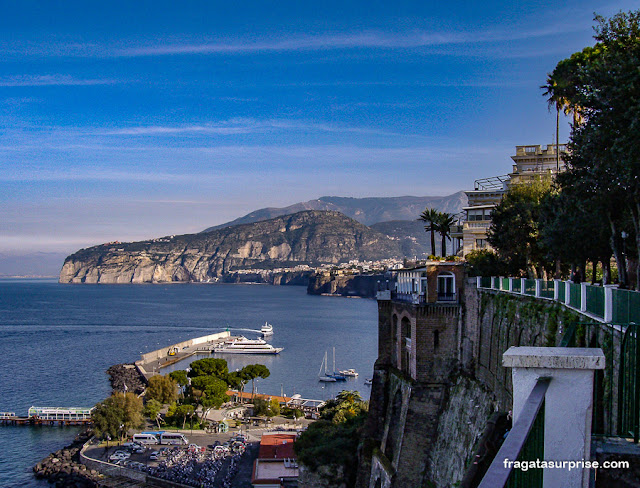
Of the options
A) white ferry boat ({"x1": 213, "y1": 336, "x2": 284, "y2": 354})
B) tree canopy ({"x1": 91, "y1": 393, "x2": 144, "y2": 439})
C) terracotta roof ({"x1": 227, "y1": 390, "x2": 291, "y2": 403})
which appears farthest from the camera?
white ferry boat ({"x1": 213, "y1": 336, "x2": 284, "y2": 354})

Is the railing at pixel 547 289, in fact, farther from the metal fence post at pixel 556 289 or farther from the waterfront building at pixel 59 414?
the waterfront building at pixel 59 414

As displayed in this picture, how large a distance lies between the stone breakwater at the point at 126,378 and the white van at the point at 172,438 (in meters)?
22.3

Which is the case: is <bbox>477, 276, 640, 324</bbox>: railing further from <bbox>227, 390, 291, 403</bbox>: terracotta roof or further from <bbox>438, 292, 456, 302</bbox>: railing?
<bbox>227, 390, 291, 403</bbox>: terracotta roof

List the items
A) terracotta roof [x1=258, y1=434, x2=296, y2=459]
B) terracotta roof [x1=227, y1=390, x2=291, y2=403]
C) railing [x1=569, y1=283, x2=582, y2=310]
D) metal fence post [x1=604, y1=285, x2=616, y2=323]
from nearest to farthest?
1. metal fence post [x1=604, y1=285, x2=616, y2=323]
2. railing [x1=569, y1=283, x2=582, y2=310]
3. terracotta roof [x1=258, y1=434, x2=296, y2=459]
4. terracotta roof [x1=227, y1=390, x2=291, y2=403]

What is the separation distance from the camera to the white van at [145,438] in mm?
50875

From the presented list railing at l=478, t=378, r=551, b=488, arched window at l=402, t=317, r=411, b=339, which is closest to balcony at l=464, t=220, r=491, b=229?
arched window at l=402, t=317, r=411, b=339

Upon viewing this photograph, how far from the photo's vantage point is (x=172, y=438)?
51.6m

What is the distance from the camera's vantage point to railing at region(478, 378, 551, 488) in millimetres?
3883

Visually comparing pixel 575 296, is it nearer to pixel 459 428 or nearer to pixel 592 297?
pixel 592 297

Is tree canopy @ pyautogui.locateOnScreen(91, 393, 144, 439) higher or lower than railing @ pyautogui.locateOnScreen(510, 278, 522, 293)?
lower

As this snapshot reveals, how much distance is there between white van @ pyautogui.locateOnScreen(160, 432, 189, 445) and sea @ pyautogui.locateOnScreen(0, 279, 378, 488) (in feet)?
32.0

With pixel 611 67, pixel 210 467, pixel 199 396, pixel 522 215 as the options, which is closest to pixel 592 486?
pixel 611 67

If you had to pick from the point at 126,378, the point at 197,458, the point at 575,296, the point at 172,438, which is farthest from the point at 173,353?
the point at 575,296

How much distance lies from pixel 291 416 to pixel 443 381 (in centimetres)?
3618
